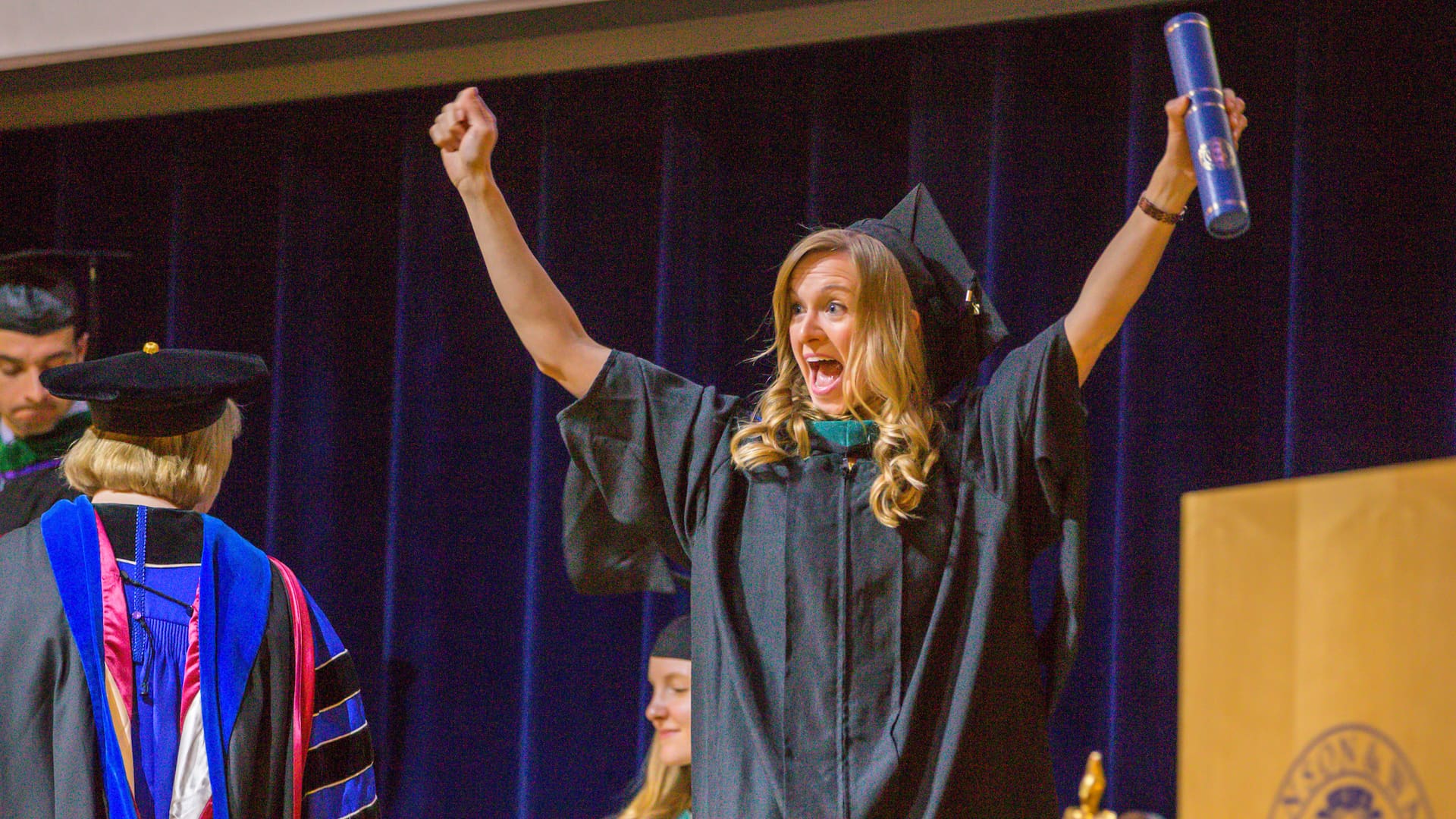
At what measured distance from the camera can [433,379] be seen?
4273 mm

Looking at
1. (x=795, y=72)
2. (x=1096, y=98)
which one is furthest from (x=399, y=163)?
(x=1096, y=98)

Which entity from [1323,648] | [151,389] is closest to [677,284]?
[151,389]

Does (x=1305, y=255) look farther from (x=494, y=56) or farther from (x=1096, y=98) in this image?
(x=494, y=56)

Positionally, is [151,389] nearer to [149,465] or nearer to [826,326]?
[149,465]

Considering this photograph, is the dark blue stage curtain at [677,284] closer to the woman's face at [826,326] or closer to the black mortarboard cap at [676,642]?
the black mortarboard cap at [676,642]

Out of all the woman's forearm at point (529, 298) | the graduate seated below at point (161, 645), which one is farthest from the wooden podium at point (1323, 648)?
the graduate seated below at point (161, 645)

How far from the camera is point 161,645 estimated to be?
2613 millimetres

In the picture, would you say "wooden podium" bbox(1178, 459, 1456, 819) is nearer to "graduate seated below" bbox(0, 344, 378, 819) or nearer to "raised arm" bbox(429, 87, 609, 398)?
"raised arm" bbox(429, 87, 609, 398)

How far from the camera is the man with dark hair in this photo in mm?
3725

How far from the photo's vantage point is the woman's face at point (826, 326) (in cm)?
247

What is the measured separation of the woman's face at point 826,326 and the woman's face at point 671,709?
1319 mm

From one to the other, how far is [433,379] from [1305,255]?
2299 millimetres

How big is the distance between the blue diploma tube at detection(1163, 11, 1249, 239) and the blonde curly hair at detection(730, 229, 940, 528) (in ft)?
1.87

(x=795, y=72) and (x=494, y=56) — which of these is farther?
(x=494, y=56)
